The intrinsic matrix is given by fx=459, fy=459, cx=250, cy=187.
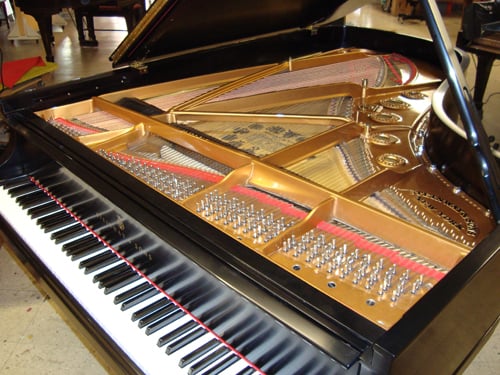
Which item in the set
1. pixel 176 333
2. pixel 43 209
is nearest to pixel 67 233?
pixel 43 209

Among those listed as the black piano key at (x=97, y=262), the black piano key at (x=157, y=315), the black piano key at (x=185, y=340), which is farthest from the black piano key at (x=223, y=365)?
the black piano key at (x=97, y=262)

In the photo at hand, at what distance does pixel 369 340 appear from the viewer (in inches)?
37.1

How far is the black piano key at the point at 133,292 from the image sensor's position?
1.44m

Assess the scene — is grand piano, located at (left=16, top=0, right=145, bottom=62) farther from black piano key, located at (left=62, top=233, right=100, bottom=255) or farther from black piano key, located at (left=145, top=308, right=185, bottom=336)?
black piano key, located at (left=145, top=308, right=185, bottom=336)

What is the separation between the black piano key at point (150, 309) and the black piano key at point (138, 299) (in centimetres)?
5

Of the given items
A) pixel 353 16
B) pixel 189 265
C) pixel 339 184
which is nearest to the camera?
pixel 189 265

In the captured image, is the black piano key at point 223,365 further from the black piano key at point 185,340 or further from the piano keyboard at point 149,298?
the black piano key at point 185,340

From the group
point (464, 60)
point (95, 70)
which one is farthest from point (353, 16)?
point (464, 60)

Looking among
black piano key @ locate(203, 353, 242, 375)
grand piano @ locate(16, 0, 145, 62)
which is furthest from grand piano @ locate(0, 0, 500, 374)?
grand piano @ locate(16, 0, 145, 62)

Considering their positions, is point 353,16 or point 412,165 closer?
point 412,165

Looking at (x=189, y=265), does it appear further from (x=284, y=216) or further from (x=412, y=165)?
(x=412, y=165)

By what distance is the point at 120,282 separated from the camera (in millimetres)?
1505

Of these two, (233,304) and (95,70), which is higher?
(233,304)

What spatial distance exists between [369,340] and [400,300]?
26cm
